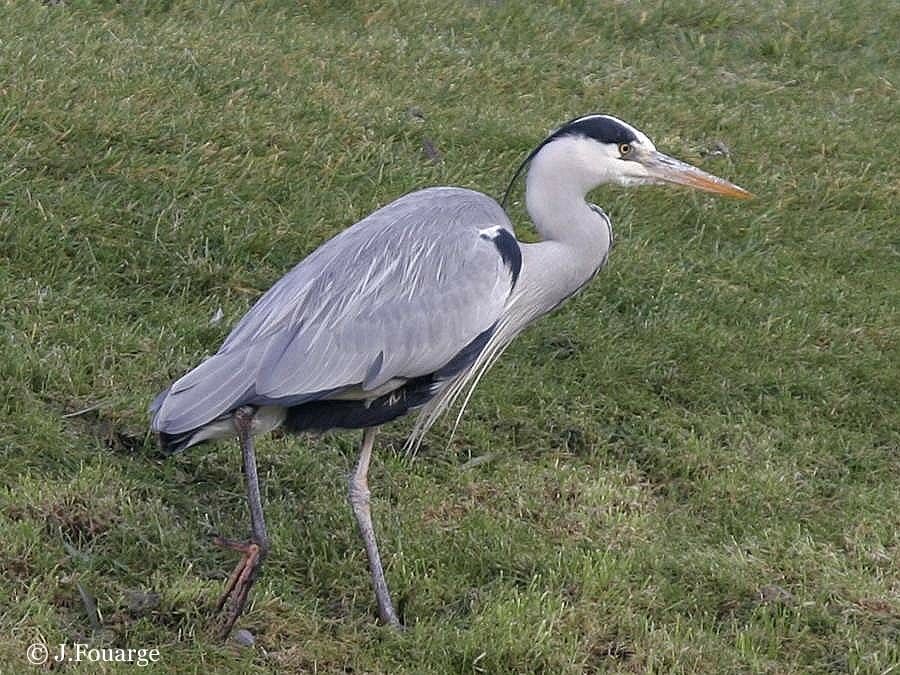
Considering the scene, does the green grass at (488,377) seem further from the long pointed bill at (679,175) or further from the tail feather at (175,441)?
the long pointed bill at (679,175)

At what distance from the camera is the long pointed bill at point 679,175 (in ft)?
18.1

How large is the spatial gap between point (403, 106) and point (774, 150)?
6.88 feet

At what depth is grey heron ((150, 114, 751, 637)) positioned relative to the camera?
4648 millimetres

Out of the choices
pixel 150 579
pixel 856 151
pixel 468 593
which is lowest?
pixel 856 151

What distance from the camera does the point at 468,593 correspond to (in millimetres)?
5000

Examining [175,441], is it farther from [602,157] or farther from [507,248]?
[602,157]

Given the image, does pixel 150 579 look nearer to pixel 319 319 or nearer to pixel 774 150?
pixel 319 319

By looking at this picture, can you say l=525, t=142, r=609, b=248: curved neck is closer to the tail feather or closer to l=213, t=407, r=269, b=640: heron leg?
l=213, t=407, r=269, b=640: heron leg

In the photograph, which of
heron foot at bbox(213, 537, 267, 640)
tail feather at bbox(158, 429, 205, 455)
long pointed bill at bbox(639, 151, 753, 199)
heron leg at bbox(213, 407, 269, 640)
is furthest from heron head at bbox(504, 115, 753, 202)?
heron foot at bbox(213, 537, 267, 640)

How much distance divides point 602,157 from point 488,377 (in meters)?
1.25

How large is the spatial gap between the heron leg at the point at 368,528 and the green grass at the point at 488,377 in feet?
0.30

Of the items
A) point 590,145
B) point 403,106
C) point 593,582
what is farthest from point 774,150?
point 593,582

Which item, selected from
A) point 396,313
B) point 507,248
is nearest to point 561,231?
point 507,248

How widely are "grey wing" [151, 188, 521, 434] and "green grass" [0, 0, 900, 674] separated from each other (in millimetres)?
638
